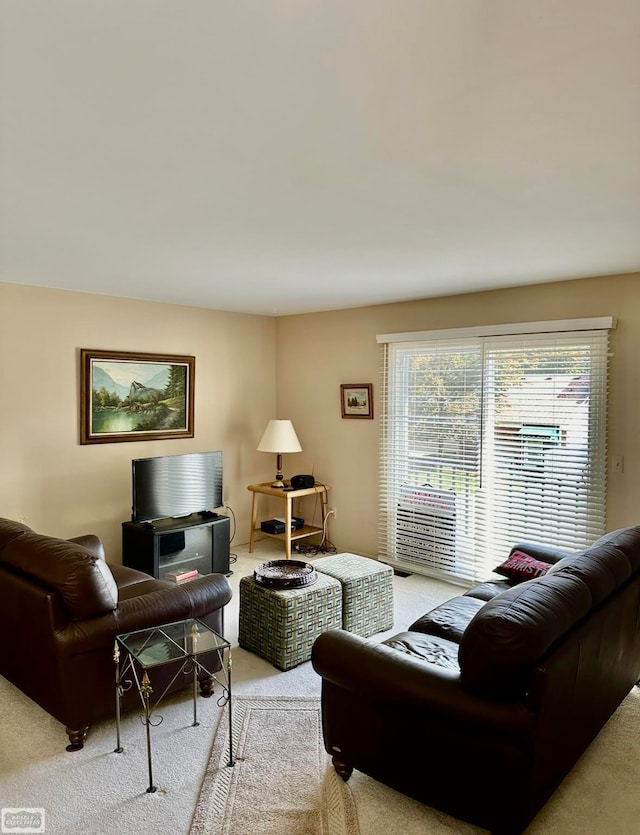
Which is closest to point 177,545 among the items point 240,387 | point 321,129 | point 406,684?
point 240,387

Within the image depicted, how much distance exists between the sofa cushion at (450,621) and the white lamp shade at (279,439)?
8.70ft

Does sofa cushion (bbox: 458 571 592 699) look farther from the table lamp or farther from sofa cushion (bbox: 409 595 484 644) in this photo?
the table lamp

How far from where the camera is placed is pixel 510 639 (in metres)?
1.84

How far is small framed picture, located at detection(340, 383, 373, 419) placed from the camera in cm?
541

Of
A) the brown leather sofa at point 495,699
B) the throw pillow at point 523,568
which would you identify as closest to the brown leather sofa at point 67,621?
the brown leather sofa at point 495,699

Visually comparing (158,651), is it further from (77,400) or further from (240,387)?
(240,387)

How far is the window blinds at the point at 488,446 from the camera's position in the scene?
4.02 meters

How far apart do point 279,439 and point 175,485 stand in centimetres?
113

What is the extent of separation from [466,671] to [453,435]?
9.93ft

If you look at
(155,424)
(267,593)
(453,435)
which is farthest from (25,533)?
(453,435)

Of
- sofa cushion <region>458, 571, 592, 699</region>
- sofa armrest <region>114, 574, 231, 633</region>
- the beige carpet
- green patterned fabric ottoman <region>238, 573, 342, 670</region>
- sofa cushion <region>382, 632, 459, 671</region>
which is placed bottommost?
the beige carpet

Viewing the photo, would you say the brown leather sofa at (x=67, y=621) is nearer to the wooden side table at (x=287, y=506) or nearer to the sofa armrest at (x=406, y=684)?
the sofa armrest at (x=406, y=684)

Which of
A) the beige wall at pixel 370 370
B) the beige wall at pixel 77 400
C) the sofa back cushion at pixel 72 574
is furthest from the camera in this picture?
the beige wall at pixel 77 400

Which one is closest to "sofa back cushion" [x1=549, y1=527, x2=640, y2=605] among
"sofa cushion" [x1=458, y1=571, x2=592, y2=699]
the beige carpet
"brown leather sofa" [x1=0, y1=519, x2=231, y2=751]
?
"sofa cushion" [x1=458, y1=571, x2=592, y2=699]
